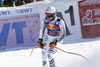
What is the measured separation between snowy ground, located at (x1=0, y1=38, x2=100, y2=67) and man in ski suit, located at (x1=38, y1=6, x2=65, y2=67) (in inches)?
12.8

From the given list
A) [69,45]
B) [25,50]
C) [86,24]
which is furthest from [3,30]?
[86,24]

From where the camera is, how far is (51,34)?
627 centimetres

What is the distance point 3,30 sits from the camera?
10164mm

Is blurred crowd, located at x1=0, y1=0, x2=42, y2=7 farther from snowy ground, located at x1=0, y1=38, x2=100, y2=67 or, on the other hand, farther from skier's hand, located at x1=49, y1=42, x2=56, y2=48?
skier's hand, located at x1=49, y1=42, x2=56, y2=48

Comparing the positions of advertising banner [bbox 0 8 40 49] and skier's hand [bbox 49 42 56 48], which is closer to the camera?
skier's hand [bbox 49 42 56 48]

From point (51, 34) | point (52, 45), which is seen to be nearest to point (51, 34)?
point (51, 34)

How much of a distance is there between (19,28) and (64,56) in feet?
8.70

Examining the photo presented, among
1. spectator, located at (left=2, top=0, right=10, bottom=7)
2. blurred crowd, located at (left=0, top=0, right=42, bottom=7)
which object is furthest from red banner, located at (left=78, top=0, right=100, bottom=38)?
spectator, located at (left=2, top=0, right=10, bottom=7)

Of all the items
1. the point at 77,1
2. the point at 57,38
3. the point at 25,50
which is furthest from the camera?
the point at 77,1

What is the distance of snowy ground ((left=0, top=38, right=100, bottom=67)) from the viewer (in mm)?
6706

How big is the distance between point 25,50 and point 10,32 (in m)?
1.05

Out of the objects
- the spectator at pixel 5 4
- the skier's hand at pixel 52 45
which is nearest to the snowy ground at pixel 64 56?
the skier's hand at pixel 52 45

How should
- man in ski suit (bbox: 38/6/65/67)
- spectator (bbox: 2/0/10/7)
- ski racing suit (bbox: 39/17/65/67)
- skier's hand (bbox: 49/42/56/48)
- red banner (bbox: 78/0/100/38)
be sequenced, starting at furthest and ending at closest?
spectator (bbox: 2/0/10/7), red banner (bbox: 78/0/100/38), ski racing suit (bbox: 39/17/65/67), man in ski suit (bbox: 38/6/65/67), skier's hand (bbox: 49/42/56/48)

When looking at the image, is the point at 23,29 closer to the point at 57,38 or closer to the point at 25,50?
the point at 25,50
